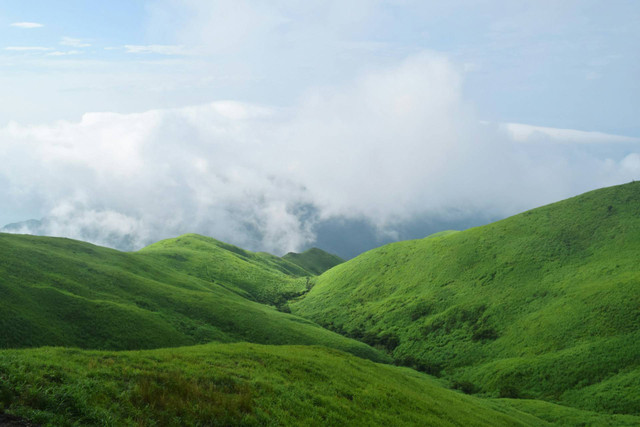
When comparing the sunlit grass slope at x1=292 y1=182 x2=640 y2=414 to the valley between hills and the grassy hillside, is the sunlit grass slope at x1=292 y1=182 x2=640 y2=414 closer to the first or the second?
the valley between hills

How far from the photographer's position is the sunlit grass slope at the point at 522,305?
6519cm

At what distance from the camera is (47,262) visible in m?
70.0

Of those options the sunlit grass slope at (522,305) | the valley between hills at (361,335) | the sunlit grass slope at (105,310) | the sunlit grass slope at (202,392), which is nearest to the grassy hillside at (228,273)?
the valley between hills at (361,335)

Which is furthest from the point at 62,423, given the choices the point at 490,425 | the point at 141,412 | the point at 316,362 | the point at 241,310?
the point at 241,310

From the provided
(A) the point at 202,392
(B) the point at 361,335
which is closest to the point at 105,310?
(A) the point at 202,392

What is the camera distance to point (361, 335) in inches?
4279

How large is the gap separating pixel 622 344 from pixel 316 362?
214 ft

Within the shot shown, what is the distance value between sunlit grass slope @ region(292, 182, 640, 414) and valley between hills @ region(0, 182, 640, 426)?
417mm

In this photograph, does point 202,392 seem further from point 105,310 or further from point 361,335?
point 361,335

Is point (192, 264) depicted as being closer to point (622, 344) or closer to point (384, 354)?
point (384, 354)

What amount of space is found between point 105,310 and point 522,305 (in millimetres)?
94719

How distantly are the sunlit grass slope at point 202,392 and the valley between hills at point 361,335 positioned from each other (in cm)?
11

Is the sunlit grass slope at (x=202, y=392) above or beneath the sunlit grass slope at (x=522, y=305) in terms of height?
beneath

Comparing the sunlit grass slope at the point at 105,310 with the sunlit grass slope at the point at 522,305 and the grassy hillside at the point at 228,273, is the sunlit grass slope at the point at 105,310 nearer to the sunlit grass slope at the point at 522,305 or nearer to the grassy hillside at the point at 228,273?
the sunlit grass slope at the point at 522,305
